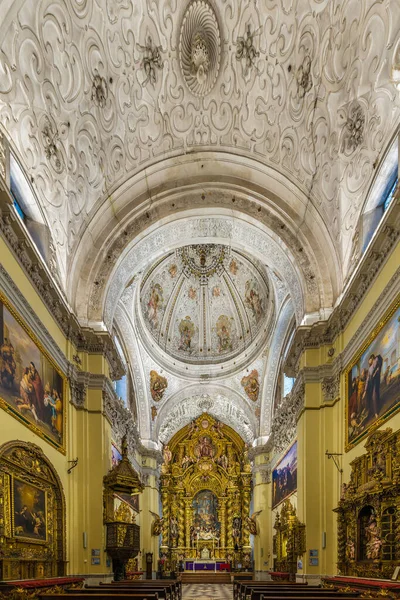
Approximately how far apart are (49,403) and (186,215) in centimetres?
708

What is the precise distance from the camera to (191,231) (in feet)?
60.3

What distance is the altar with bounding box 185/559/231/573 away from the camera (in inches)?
1134

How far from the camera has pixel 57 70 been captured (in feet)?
38.4

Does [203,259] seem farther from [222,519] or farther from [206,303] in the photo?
[222,519]

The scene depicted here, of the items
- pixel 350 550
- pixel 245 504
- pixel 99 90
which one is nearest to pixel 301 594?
pixel 350 550

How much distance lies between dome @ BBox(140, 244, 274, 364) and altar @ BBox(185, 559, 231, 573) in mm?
10088

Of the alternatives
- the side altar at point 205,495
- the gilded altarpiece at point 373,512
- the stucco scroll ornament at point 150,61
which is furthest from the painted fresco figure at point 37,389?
the side altar at point 205,495

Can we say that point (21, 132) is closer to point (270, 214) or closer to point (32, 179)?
point (32, 179)

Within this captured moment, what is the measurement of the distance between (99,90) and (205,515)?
79.3ft

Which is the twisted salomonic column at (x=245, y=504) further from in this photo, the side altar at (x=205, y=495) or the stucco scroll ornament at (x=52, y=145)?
the stucco scroll ornament at (x=52, y=145)

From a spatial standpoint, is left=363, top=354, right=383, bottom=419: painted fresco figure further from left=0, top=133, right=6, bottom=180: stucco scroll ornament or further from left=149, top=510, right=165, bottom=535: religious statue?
left=149, top=510, right=165, bottom=535: religious statue

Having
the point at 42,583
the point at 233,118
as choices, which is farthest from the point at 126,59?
the point at 42,583

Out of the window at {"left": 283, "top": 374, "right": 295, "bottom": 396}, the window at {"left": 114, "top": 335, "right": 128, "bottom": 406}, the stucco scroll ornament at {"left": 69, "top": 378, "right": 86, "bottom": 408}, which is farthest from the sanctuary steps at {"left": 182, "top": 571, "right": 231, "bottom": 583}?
the stucco scroll ornament at {"left": 69, "top": 378, "right": 86, "bottom": 408}

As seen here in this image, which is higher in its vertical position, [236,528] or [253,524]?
[253,524]
